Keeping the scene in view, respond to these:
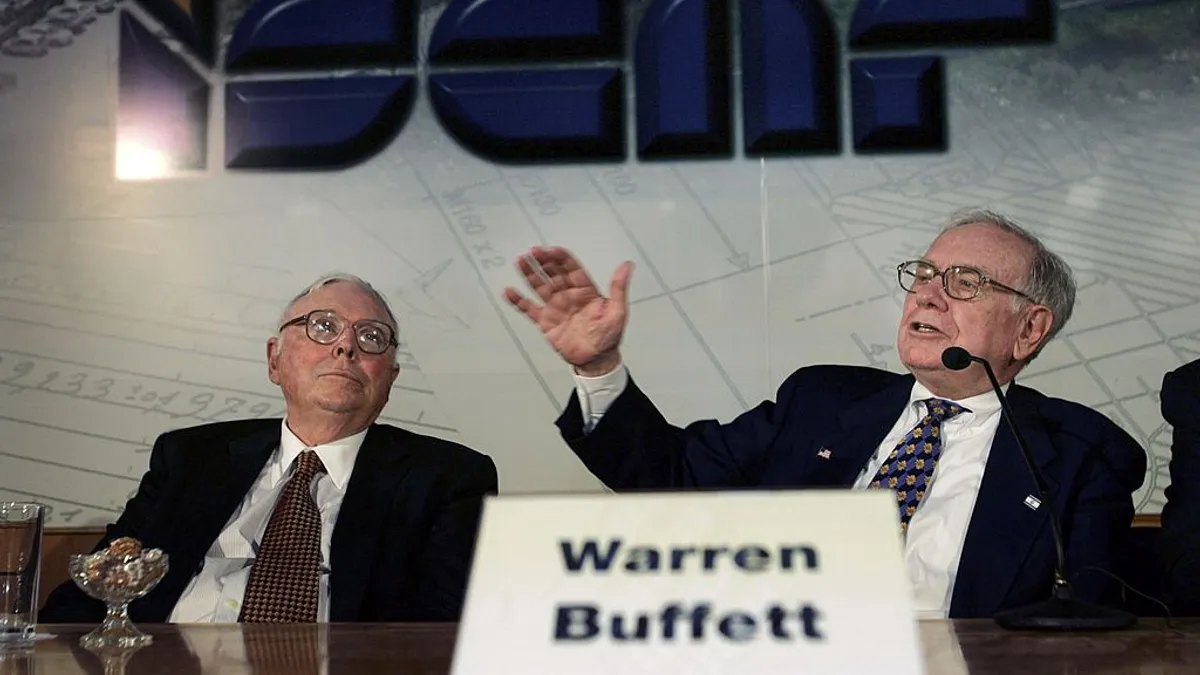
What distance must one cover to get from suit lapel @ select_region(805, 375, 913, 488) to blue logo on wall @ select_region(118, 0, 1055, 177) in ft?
3.12

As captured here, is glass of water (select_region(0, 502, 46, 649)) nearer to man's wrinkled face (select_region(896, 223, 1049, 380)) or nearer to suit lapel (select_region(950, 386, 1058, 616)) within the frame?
suit lapel (select_region(950, 386, 1058, 616))

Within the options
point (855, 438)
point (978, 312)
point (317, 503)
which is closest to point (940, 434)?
point (855, 438)

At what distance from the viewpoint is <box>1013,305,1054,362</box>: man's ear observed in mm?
2543

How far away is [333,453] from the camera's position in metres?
2.58

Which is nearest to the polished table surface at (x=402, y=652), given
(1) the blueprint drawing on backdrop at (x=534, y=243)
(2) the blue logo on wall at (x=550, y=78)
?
(1) the blueprint drawing on backdrop at (x=534, y=243)

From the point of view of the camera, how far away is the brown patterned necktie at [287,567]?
226cm

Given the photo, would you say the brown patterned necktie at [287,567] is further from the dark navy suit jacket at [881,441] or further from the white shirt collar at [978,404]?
the white shirt collar at [978,404]

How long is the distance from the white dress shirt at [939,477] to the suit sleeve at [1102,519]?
0.18 m

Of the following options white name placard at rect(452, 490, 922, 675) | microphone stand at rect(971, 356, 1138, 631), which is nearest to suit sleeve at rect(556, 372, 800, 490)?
microphone stand at rect(971, 356, 1138, 631)

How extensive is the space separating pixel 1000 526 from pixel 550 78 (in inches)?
68.1

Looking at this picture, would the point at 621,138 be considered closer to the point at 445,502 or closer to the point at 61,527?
the point at 445,502

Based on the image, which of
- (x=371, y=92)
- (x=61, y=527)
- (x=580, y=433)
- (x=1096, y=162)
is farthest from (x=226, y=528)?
(x=1096, y=162)

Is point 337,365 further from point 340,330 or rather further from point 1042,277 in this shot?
point 1042,277

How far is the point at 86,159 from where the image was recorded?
133 inches
